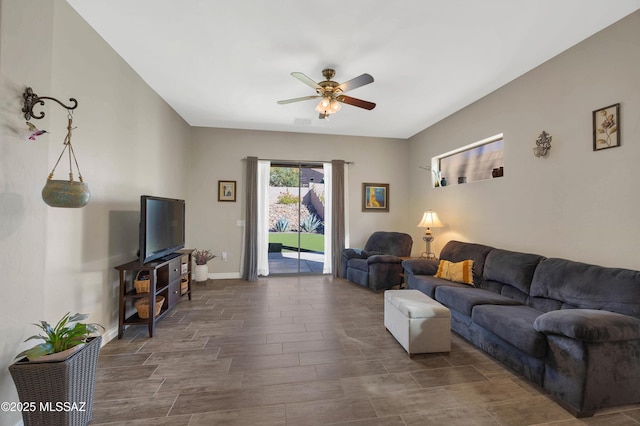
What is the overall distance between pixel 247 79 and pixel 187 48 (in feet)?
2.45

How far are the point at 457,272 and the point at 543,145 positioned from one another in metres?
1.71

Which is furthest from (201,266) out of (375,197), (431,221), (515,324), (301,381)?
(515,324)

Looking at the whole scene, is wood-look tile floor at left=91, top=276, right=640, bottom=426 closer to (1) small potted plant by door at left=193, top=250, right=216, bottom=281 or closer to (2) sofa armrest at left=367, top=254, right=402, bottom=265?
(2) sofa armrest at left=367, top=254, right=402, bottom=265

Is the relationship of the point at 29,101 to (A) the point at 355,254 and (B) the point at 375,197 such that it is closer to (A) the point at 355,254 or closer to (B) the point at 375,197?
(A) the point at 355,254

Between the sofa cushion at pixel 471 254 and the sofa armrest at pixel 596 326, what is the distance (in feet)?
4.72

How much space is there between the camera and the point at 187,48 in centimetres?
264

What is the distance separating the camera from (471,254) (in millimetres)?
3449

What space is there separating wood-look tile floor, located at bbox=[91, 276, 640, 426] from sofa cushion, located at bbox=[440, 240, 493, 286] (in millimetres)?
965

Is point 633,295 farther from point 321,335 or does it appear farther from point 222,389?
point 222,389

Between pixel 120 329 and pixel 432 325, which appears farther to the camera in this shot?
pixel 120 329

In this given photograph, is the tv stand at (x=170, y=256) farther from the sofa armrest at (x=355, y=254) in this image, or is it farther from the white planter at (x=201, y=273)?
the sofa armrest at (x=355, y=254)

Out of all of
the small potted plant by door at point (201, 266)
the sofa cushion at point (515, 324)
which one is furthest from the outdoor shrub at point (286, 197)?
the sofa cushion at point (515, 324)

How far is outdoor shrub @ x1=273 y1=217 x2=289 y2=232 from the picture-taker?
18.7 ft

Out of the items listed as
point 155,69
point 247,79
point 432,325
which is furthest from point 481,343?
point 155,69
